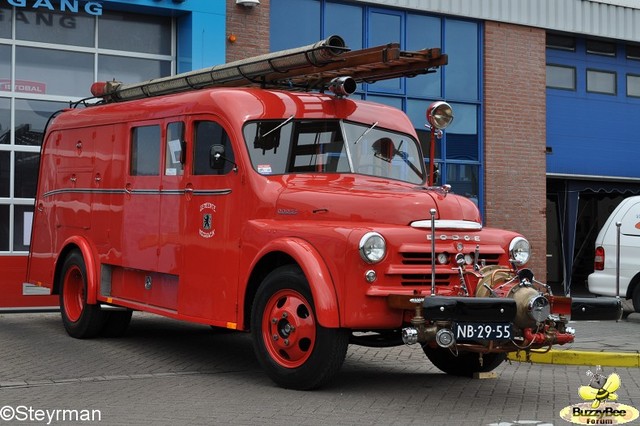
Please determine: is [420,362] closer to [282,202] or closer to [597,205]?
[282,202]

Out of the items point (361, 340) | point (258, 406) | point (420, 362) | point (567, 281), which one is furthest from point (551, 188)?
point (258, 406)

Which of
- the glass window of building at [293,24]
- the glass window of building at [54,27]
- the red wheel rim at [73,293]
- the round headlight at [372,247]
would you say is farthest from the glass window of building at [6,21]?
the round headlight at [372,247]

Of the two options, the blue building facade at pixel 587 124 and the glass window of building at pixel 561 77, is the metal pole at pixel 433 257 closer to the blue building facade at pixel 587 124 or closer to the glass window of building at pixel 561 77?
the blue building facade at pixel 587 124

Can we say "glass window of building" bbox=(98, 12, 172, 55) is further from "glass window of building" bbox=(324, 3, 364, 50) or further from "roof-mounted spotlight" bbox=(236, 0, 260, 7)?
"glass window of building" bbox=(324, 3, 364, 50)

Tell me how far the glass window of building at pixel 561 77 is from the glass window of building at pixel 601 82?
1.36 feet

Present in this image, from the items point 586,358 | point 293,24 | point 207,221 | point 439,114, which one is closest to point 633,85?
point 293,24

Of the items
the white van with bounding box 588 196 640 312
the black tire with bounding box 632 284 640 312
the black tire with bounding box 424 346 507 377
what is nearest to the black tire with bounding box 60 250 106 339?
the black tire with bounding box 424 346 507 377

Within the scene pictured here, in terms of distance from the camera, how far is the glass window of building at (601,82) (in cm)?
2081

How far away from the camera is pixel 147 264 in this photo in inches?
385

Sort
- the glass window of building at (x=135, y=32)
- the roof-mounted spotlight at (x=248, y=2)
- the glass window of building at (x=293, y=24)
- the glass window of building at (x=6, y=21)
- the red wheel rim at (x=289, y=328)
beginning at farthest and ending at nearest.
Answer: the glass window of building at (x=293, y=24)
the roof-mounted spotlight at (x=248, y=2)
the glass window of building at (x=135, y=32)
the glass window of building at (x=6, y=21)
the red wheel rim at (x=289, y=328)

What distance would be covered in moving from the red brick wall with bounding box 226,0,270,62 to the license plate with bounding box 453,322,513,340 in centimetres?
984

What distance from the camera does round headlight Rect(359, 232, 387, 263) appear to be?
7422 millimetres

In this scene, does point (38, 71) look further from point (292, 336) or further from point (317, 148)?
point (292, 336)

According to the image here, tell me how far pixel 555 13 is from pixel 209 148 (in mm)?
12611
